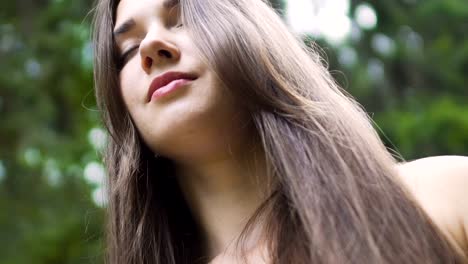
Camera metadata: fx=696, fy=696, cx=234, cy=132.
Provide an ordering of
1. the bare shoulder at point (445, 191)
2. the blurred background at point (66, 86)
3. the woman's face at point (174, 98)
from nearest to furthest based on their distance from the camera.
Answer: the bare shoulder at point (445, 191) < the woman's face at point (174, 98) < the blurred background at point (66, 86)

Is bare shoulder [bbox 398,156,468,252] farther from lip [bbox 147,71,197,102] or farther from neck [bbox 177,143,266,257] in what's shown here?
lip [bbox 147,71,197,102]

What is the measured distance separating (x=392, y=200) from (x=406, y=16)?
4.16m

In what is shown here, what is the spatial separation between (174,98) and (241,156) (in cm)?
21

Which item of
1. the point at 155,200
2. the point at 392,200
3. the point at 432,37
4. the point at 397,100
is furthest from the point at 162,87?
the point at 432,37

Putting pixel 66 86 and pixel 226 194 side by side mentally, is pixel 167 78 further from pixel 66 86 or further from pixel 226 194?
pixel 66 86

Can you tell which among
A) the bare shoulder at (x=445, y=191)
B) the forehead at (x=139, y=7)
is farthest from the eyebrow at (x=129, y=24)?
the bare shoulder at (x=445, y=191)

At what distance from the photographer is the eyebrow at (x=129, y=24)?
1.63 meters

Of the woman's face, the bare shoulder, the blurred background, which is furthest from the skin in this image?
the blurred background

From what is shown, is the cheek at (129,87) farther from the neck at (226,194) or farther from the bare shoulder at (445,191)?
the bare shoulder at (445,191)

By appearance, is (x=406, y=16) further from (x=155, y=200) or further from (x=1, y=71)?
(x=155, y=200)

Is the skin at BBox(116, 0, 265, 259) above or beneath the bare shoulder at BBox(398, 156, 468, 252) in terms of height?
beneath

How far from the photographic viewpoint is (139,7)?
5.46 feet

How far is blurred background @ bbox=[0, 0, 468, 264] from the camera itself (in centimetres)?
508

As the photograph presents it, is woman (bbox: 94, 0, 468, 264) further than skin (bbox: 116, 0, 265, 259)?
No
